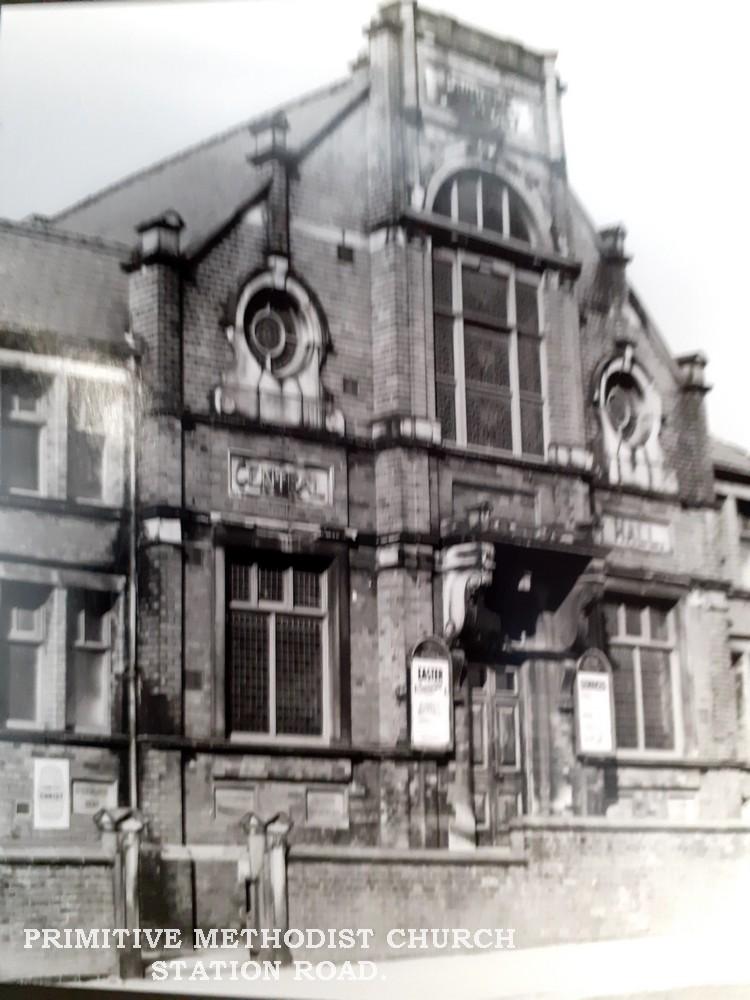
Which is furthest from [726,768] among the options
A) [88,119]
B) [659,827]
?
[88,119]

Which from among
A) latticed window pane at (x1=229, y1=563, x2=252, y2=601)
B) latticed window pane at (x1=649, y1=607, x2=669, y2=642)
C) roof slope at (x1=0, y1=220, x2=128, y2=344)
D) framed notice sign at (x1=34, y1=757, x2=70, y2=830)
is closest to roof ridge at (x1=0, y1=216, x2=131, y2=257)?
roof slope at (x1=0, y1=220, x2=128, y2=344)

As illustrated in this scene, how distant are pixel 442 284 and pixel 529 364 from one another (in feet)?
1.71

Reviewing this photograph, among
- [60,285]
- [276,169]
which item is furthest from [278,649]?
[276,169]

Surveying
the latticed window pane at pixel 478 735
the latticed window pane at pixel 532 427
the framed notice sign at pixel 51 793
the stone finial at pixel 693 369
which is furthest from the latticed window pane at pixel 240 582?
the stone finial at pixel 693 369

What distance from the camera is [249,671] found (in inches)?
226

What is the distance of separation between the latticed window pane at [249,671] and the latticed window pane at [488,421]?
1286mm

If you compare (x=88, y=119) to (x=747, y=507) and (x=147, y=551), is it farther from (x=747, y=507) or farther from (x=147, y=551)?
(x=747, y=507)

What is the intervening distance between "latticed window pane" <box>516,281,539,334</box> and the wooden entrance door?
1513 millimetres

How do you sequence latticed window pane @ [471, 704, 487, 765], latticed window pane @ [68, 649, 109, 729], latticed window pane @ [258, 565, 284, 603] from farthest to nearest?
latticed window pane @ [471, 704, 487, 765] → latticed window pane @ [258, 565, 284, 603] → latticed window pane @ [68, 649, 109, 729]

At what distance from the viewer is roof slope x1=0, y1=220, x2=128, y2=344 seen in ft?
18.5

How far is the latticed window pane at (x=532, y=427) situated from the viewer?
21.2ft

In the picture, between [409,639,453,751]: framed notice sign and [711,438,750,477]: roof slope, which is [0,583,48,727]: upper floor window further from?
[711,438,750,477]: roof slope

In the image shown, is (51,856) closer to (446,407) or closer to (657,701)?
(446,407)

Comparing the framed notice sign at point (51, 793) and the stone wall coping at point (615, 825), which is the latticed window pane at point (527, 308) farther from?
the framed notice sign at point (51, 793)
